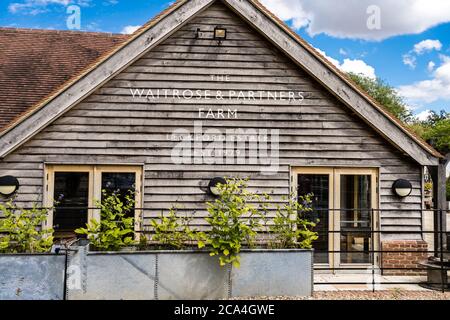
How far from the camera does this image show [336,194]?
7.66m

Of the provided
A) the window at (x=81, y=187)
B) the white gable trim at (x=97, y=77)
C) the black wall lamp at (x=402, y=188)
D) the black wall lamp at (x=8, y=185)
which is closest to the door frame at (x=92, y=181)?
the window at (x=81, y=187)

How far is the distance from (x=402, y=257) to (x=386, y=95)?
50411mm

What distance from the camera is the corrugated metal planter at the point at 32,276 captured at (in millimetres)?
5043

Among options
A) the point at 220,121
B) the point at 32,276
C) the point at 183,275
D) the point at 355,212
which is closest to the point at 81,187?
the point at 32,276

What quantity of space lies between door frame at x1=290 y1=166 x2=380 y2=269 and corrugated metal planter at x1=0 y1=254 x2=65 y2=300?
461 cm

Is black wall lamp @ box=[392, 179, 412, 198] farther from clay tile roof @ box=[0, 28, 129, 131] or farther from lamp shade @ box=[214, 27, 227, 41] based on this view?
clay tile roof @ box=[0, 28, 129, 131]

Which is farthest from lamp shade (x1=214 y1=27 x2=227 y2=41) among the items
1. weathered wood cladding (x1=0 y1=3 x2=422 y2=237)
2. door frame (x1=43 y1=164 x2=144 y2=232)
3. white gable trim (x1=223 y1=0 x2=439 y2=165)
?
door frame (x1=43 y1=164 x2=144 y2=232)

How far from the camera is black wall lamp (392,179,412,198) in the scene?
7520 millimetres

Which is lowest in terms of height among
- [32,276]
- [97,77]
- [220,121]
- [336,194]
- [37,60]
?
[32,276]

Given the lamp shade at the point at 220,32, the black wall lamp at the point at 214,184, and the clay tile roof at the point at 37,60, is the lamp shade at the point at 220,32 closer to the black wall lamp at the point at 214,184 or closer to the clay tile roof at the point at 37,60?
the black wall lamp at the point at 214,184

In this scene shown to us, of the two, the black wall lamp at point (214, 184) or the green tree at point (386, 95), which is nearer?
the black wall lamp at point (214, 184)

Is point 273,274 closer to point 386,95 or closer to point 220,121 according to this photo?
point 220,121

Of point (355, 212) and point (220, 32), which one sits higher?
point (220, 32)

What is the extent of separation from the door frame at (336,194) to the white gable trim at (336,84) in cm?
83
